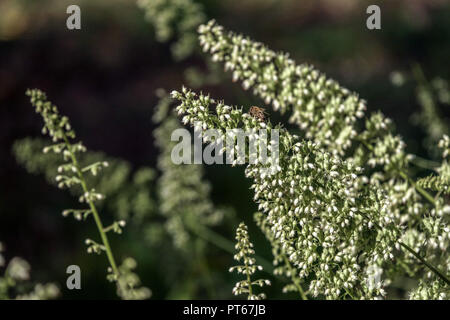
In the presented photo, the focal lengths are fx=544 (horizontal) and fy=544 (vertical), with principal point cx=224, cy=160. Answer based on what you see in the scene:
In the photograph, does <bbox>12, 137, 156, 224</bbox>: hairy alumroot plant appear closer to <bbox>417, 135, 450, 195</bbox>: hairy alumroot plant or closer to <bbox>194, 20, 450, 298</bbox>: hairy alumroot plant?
<bbox>194, 20, 450, 298</bbox>: hairy alumroot plant

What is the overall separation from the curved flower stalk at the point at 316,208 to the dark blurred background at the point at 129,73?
3858mm

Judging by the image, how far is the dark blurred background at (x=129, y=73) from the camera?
8203mm

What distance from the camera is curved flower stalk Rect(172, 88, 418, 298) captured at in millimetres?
2393

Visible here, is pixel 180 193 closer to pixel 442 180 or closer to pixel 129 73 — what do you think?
pixel 442 180

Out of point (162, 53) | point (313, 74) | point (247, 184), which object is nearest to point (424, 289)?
point (313, 74)

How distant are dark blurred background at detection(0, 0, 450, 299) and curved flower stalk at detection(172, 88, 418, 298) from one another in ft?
12.7

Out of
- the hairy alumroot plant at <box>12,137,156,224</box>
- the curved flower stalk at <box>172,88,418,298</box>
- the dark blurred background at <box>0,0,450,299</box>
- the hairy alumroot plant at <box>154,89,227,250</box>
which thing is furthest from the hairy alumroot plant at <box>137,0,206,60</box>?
the curved flower stalk at <box>172,88,418,298</box>

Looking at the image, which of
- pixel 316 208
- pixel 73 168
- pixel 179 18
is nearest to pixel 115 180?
pixel 179 18

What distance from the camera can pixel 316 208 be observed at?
241 cm

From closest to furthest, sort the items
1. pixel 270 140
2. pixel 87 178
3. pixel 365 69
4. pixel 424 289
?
pixel 270 140 < pixel 424 289 < pixel 87 178 < pixel 365 69

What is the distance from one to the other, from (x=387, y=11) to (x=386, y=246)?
45.1 ft

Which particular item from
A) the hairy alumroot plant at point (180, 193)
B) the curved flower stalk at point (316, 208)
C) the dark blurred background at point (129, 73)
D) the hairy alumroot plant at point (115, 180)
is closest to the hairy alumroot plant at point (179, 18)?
the hairy alumroot plant at point (180, 193)

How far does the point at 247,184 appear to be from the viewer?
7.84 meters
